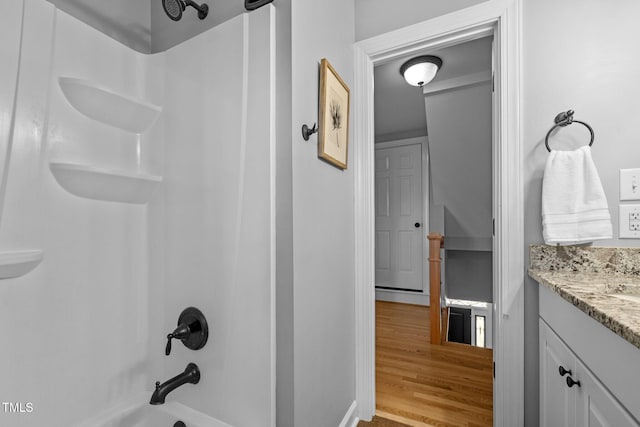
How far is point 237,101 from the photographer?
1.09m

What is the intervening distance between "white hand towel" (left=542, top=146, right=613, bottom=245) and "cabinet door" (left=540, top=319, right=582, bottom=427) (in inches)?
15.9

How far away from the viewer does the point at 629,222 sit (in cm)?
113

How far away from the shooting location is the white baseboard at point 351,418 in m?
1.47

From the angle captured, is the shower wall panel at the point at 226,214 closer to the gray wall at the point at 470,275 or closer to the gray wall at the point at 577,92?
the gray wall at the point at 577,92

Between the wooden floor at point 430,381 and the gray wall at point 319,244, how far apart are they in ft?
1.34

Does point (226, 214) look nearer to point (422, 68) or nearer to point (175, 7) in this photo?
point (175, 7)

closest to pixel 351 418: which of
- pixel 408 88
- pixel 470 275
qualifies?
pixel 408 88

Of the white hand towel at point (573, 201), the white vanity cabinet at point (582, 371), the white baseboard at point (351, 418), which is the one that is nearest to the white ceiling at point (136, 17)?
the white hand towel at point (573, 201)

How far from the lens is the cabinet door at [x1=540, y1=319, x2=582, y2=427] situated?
2.89 ft

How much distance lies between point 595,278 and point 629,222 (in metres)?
0.30

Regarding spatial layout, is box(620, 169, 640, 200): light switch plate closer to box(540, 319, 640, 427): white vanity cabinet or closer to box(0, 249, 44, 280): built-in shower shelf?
box(540, 319, 640, 427): white vanity cabinet

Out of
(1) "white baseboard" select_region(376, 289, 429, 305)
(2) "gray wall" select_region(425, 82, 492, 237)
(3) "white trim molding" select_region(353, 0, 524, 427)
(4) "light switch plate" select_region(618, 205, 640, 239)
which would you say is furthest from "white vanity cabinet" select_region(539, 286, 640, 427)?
(1) "white baseboard" select_region(376, 289, 429, 305)

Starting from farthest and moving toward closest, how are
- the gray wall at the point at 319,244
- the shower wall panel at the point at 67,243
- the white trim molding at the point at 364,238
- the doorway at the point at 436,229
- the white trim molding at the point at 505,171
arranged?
the doorway at the point at 436,229 → the white trim molding at the point at 364,238 → the white trim molding at the point at 505,171 → the gray wall at the point at 319,244 → the shower wall panel at the point at 67,243

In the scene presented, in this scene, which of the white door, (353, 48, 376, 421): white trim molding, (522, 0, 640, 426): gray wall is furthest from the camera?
the white door
